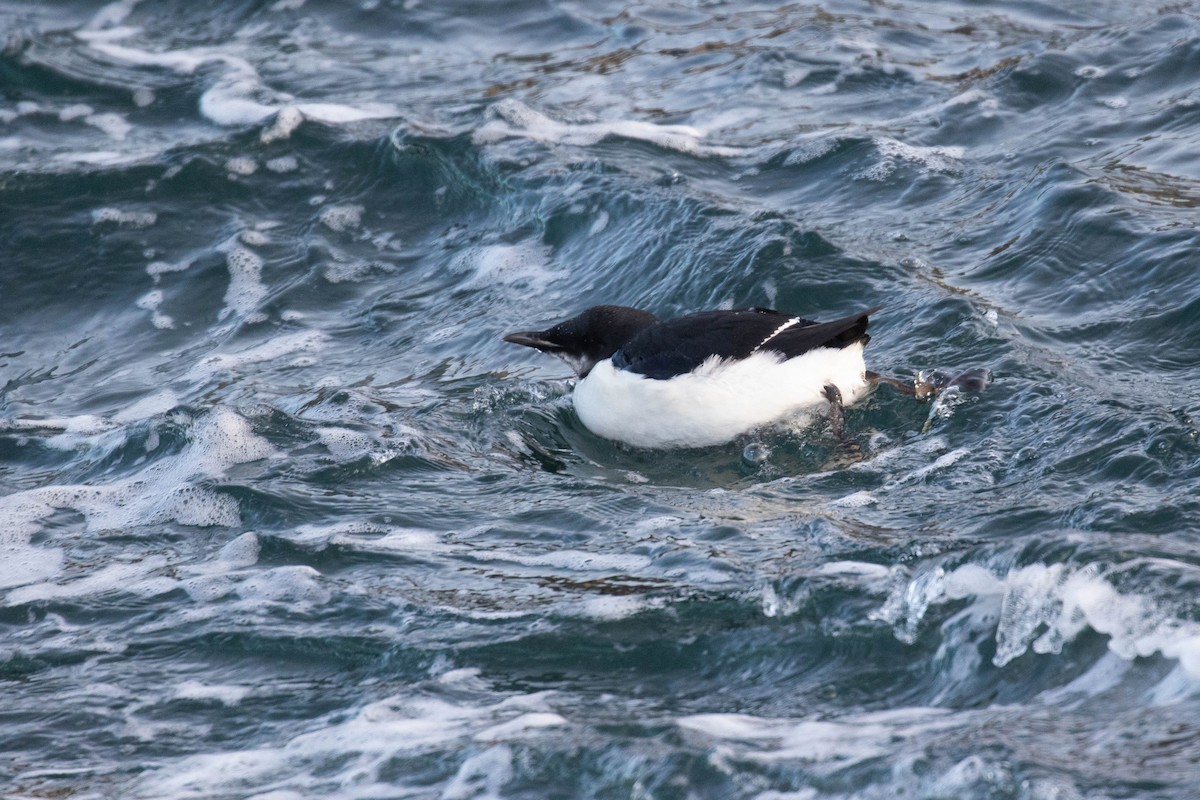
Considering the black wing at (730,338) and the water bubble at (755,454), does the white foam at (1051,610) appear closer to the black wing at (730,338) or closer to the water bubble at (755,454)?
the water bubble at (755,454)

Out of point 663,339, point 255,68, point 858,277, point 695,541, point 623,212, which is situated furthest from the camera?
point 255,68

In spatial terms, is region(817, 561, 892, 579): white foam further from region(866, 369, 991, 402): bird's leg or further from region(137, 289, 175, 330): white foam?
region(137, 289, 175, 330): white foam

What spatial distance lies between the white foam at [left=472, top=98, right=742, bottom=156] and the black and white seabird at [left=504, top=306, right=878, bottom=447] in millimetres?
3103

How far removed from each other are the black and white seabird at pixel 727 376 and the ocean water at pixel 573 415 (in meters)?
0.14

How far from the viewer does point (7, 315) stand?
828cm

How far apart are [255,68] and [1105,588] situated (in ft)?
28.4

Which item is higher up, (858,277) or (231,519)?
(858,277)

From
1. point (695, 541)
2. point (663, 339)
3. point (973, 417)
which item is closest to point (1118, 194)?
point (973, 417)

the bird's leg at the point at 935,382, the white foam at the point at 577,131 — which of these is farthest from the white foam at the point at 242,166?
the bird's leg at the point at 935,382

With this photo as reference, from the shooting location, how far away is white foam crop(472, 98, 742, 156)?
8836mm

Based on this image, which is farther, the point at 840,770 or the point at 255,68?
the point at 255,68

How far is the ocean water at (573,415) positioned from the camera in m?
3.77

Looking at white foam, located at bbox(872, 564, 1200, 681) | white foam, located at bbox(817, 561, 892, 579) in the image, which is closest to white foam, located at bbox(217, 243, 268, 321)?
white foam, located at bbox(817, 561, 892, 579)

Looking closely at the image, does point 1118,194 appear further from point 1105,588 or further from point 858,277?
point 1105,588
